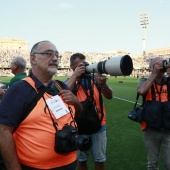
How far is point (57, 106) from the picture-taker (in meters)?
2.18

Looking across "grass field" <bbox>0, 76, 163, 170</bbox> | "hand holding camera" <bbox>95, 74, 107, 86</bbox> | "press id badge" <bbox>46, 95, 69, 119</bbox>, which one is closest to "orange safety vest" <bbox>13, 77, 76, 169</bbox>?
"press id badge" <bbox>46, 95, 69, 119</bbox>

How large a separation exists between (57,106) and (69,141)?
0.30 metres

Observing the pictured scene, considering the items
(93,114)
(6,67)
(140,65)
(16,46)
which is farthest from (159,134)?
(16,46)

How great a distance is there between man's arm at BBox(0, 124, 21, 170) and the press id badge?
0.37 metres

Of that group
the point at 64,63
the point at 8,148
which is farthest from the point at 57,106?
the point at 64,63

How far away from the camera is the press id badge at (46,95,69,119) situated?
213 cm

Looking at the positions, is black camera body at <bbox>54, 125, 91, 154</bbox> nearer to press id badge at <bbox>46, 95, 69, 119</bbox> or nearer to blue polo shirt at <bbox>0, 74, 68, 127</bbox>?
press id badge at <bbox>46, 95, 69, 119</bbox>


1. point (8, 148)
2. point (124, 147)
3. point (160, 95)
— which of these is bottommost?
point (124, 147)

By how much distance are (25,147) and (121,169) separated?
2.68 m

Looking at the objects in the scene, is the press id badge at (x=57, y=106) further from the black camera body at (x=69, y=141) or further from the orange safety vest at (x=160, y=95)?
the orange safety vest at (x=160, y=95)

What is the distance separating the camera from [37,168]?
2.07 metres

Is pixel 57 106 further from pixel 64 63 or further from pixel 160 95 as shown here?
pixel 64 63

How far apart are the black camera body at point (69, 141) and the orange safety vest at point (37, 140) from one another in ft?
0.23

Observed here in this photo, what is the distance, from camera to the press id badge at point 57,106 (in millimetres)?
2135
